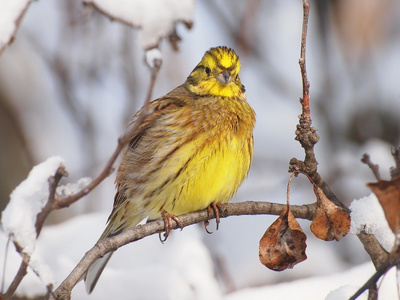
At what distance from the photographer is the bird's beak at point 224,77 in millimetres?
3723

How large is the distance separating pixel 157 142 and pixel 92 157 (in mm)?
2096

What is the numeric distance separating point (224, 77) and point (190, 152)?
0.63 meters

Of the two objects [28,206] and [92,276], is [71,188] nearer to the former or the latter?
[28,206]

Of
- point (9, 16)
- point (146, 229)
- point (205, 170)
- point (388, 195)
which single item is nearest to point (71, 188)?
point (146, 229)

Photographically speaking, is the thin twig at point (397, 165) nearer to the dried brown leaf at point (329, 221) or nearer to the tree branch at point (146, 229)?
the dried brown leaf at point (329, 221)

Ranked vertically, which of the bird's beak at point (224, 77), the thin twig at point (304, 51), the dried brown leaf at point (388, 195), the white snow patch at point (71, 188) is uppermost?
the bird's beak at point (224, 77)

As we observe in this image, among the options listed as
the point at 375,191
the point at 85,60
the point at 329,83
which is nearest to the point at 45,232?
the point at 85,60

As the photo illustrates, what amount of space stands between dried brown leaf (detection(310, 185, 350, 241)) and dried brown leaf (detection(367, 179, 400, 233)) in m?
0.61

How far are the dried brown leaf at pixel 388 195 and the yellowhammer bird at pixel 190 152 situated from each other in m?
1.67

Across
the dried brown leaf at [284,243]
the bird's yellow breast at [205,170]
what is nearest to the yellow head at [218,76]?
the bird's yellow breast at [205,170]

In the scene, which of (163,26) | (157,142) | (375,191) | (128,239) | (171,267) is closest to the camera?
(375,191)

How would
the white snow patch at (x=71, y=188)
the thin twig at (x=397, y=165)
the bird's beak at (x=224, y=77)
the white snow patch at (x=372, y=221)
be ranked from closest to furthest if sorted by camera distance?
the thin twig at (x=397, y=165) → the white snow patch at (x=71, y=188) → the white snow patch at (x=372, y=221) → the bird's beak at (x=224, y=77)

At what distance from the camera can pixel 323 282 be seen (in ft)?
10.6

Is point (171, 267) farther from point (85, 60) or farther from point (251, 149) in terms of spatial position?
point (85, 60)
